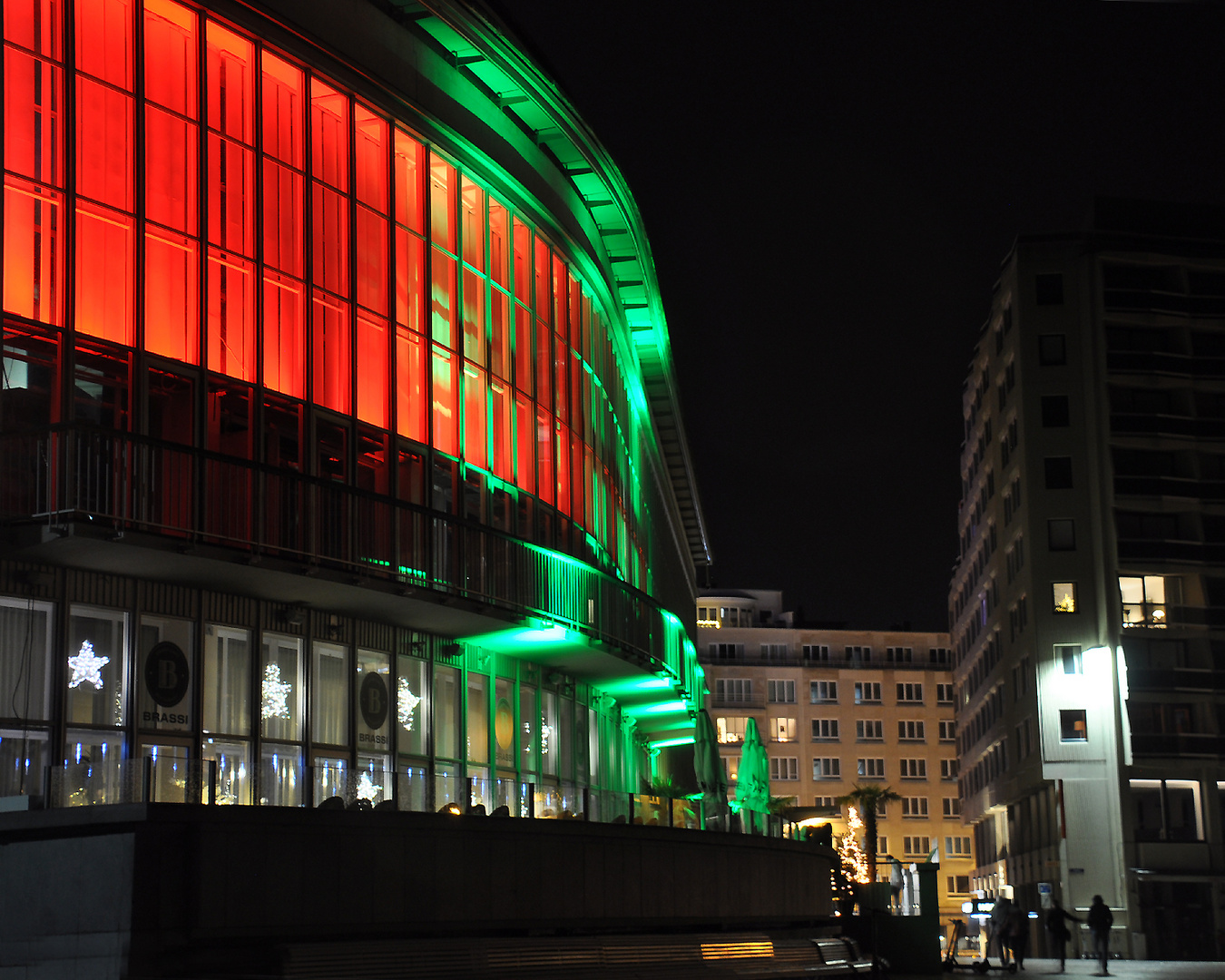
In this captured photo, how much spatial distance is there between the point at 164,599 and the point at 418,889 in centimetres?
599

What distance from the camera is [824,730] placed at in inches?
4503

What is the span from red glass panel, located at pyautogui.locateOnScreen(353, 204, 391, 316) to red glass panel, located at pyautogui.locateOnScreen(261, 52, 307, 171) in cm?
168

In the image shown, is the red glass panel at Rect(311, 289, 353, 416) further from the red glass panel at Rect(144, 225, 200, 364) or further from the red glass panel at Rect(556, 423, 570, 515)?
the red glass panel at Rect(556, 423, 570, 515)

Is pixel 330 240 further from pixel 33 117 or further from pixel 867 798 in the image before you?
pixel 867 798

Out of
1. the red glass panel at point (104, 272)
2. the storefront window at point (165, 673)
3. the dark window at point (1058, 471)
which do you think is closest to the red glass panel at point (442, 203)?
the red glass panel at point (104, 272)

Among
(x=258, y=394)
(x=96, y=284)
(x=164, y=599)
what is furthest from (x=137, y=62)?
(x=164, y=599)

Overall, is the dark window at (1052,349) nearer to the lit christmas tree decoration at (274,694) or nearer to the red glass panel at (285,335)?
the red glass panel at (285,335)

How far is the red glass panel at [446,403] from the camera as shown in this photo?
27.4 metres

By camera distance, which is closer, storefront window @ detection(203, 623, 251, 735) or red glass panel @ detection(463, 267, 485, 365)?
storefront window @ detection(203, 623, 251, 735)

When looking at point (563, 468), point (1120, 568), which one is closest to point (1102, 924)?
point (563, 468)

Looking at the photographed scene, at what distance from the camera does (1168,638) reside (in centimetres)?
6200

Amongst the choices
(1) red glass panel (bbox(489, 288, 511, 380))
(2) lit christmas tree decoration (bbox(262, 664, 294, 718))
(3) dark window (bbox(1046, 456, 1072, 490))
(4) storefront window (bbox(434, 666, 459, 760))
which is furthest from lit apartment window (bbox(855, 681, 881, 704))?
(2) lit christmas tree decoration (bbox(262, 664, 294, 718))

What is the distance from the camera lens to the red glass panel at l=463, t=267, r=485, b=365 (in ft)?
94.2

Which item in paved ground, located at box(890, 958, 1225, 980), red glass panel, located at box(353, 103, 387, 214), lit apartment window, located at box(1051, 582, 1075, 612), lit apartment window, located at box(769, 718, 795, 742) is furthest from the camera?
lit apartment window, located at box(769, 718, 795, 742)
